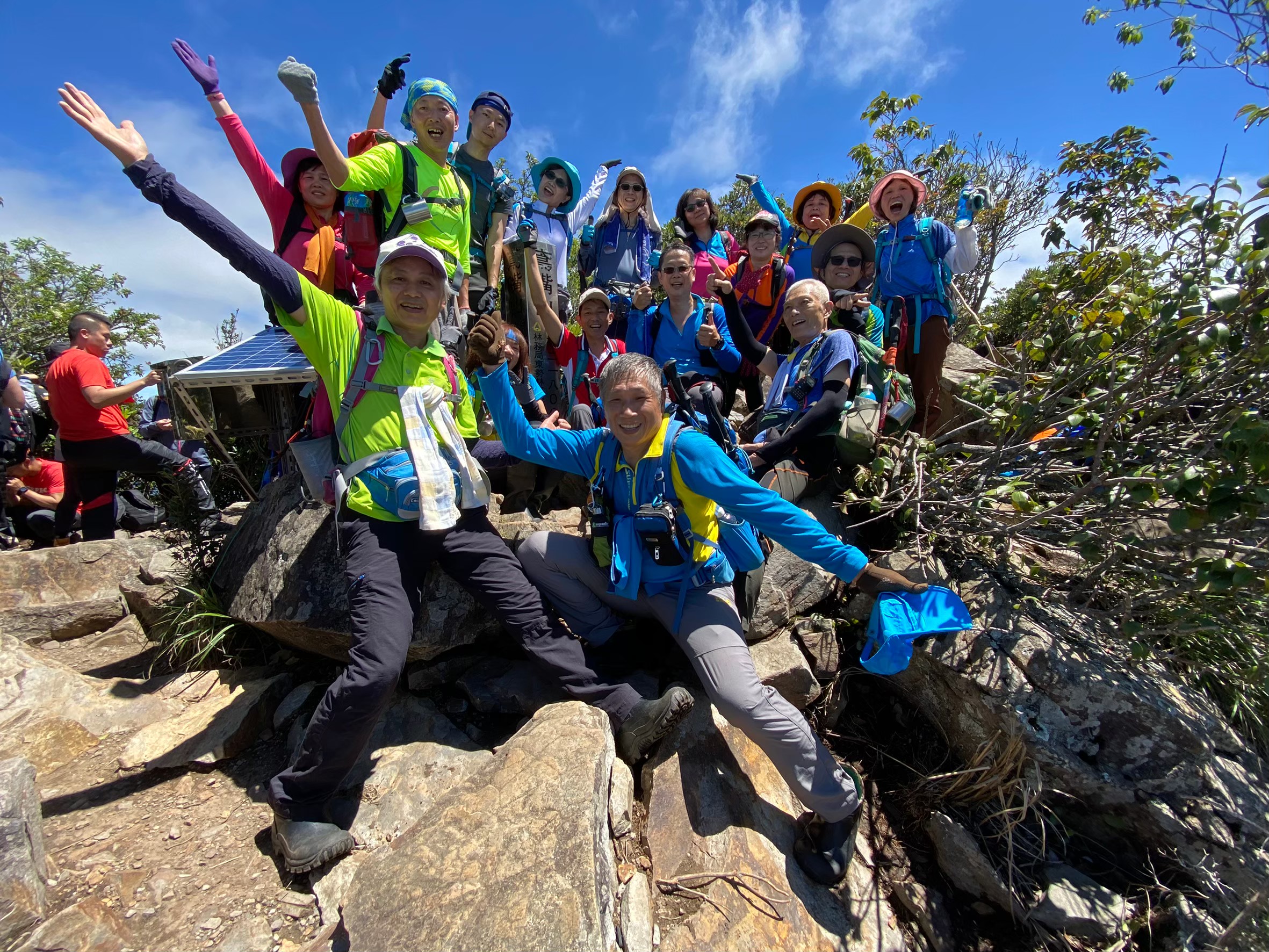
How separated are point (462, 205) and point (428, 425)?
2.25 metres

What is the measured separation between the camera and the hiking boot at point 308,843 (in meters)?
2.81

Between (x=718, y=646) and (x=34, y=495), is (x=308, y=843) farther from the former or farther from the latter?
(x=34, y=495)

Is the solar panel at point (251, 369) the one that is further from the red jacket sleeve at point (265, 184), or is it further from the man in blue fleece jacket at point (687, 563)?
the man in blue fleece jacket at point (687, 563)

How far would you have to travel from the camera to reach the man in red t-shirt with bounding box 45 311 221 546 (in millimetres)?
5637

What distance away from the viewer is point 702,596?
3.41 m

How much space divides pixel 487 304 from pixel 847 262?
132 inches

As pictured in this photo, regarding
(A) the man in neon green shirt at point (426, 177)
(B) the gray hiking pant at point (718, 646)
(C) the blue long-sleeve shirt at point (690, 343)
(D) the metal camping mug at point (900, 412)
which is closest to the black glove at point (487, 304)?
(A) the man in neon green shirt at point (426, 177)

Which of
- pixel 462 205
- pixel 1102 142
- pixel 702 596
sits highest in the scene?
pixel 1102 142

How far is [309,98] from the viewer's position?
11.9 feet

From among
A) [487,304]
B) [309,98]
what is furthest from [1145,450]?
[309,98]

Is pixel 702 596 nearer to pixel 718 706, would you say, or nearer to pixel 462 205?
pixel 718 706

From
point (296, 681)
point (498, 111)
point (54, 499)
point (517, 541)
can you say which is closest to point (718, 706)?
point (517, 541)

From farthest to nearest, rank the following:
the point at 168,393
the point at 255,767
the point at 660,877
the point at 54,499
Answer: the point at 54,499 → the point at 168,393 → the point at 255,767 → the point at 660,877

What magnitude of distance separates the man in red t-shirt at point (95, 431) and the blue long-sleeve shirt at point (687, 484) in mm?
3625
